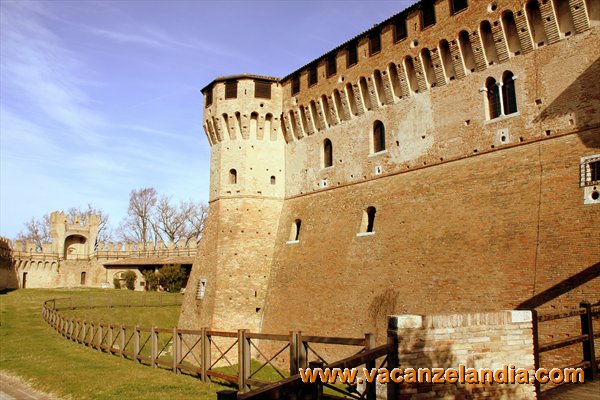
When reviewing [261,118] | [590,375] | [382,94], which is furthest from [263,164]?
[590,375]

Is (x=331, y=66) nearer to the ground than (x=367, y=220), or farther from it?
farther from it

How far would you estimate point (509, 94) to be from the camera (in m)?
14.7

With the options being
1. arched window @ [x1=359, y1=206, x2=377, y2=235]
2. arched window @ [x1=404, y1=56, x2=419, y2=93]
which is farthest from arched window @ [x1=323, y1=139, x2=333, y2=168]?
arched window @ [x1=404, y1=56, x2=419, y2=93]

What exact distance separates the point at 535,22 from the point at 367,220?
837 cm

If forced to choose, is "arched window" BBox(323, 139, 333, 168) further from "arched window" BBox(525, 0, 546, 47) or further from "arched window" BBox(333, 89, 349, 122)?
"arched window" BBox(525, 0, 546, 47)

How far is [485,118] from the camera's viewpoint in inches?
591

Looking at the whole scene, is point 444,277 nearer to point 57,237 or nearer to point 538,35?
point 538,35

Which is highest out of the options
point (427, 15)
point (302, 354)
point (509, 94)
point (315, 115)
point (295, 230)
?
point (427, 15)

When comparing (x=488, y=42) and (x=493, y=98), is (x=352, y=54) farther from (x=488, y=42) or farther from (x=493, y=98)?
(x=493, y=98)

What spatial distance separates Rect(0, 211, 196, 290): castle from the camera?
44.2m

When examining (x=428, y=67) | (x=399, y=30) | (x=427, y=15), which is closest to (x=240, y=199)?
(x=399, y=30)

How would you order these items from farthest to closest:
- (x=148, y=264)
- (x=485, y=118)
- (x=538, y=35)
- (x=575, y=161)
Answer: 1. (x=148, y=264)
2. (x=485, y=118)
3. (x=538, y=35)
4. (x=575, y=161)

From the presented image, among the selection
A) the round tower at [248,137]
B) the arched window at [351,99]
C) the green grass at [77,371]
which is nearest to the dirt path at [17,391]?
the green grass at [77,371]

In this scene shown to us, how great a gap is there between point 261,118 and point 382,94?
260 inches
